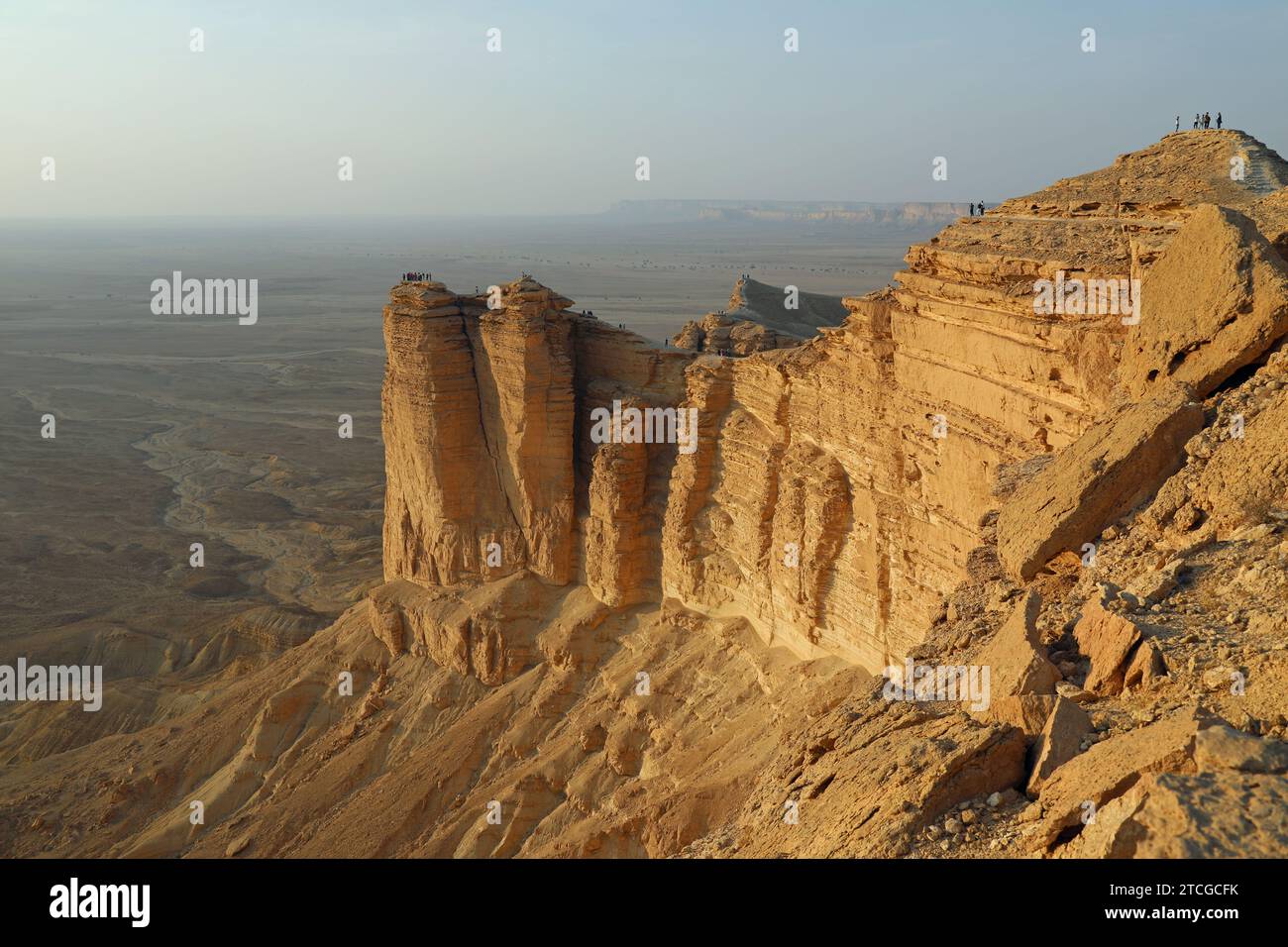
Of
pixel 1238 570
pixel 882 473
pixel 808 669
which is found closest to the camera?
pixel 1238 570

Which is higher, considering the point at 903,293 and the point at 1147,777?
the point at 903,293

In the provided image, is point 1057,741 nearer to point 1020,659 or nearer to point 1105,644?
point 1020,659

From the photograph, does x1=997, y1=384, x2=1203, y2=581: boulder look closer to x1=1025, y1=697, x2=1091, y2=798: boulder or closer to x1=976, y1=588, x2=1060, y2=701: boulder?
x1=976, y1=588, x2=1060, y2=701: boulder

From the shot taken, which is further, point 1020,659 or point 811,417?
point 811,417

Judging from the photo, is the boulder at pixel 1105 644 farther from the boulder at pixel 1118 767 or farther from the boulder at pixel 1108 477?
the boulder at pixel 1108 477

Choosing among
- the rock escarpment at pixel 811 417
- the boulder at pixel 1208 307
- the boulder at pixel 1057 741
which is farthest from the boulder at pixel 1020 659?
the boulder at pixel 1208 307

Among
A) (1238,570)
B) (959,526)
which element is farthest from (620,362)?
(1238,570)

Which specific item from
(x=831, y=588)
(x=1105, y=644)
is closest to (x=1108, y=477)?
(x=1105, y=644)

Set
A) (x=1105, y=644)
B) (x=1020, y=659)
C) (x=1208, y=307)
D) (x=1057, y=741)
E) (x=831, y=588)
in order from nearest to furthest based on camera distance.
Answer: (x=1057, y=741), (x=1105, y=644), (x=1020, y=659), (x=1208, y=307), (x=831, y=588)

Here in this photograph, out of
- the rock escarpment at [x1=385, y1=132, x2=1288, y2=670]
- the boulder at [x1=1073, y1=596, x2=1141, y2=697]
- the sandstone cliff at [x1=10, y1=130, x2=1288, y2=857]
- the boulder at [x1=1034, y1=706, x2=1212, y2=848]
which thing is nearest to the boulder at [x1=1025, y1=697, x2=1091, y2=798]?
the sandstone cliff at [x1=10, y1=130, x2=1288, y2=857]

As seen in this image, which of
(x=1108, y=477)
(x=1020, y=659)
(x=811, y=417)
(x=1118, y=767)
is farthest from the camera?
(x=811, y=417)
